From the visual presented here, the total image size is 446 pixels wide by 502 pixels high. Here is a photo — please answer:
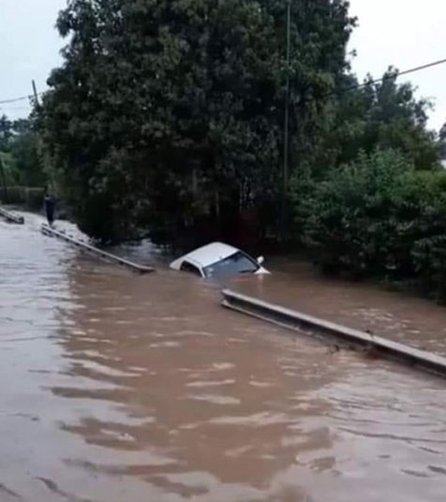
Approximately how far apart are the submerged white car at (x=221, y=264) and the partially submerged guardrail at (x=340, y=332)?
4530 mm

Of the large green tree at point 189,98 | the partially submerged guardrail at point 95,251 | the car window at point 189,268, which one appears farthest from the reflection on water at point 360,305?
the large green tree at point 189,98

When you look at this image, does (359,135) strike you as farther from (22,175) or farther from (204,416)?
(22,175)

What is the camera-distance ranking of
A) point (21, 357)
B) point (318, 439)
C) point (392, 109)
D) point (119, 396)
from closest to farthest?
point (318, 439) → point (119, 396) → point (21, 357) → point (392, 109)

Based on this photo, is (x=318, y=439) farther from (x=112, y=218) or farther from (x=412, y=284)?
(x=112, y=218)

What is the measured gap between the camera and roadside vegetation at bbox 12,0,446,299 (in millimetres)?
22500

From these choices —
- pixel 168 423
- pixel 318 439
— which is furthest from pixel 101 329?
pixel 318 439

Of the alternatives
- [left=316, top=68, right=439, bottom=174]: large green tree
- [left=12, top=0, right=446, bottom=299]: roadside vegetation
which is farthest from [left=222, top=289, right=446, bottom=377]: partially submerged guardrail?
[left=316, top=68, right=439, bottom=174]: large green tree

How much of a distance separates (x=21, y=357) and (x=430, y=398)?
15.5 ft

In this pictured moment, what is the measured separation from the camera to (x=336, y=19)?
2514 cm

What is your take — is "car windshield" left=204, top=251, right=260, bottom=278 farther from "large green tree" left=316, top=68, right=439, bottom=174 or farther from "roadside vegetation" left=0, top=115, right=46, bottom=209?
"roadside vegetation" left=0, top=115, right=46, bottom=209

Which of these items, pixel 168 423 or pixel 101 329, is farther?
pixel 101 329

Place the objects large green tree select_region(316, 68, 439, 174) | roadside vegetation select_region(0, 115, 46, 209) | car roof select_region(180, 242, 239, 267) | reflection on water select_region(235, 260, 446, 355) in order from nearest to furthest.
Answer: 1. reflection on water select_region(235, 260, 446, 355)
2. car roof select_region(180, 242, 239, 267)
3. large green tree select_region(316, 68, 439, 174)
4. roadside vegetation select_region(0, 115, 46, 209)

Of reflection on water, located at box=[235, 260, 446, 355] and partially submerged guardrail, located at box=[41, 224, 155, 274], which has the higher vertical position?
partially submerged guardrail, located at box=[41, 224, 155, 274]

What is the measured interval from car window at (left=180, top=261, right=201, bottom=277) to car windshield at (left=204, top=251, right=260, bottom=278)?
0.35 meters
